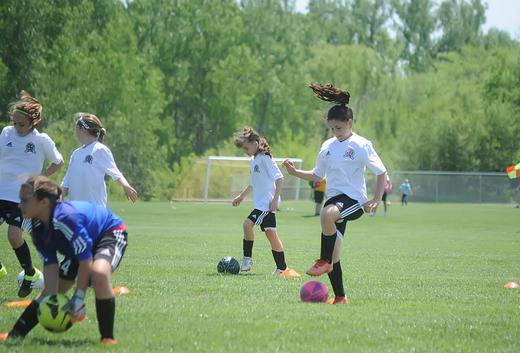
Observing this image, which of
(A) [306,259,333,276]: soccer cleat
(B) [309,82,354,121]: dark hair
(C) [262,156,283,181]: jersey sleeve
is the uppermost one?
(B) [309,82,354,121]: dark hair

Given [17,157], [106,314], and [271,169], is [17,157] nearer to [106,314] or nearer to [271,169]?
[106,314]

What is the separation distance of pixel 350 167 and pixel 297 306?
163 cm

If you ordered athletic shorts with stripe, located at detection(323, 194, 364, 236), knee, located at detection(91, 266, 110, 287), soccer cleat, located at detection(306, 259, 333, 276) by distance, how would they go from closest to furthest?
knee, located at detection(91, 266, 110, 287) → soccer cleat, located at detection(306, 259, 333, 276) → athletic shorts with stripe, located at detection(323, 194, 364, 236)

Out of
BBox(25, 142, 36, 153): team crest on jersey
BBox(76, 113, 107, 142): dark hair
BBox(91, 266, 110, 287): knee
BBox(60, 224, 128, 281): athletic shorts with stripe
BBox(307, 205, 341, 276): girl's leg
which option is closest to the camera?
BBox(91, 266, 110, 287): knee

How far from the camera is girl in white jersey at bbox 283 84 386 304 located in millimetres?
9727

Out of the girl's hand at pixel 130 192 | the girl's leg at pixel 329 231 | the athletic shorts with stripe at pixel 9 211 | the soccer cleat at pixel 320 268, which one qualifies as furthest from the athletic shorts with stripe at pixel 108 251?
the athletic shorts with stripe at pixel 9 211

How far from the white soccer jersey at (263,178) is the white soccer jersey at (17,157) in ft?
13.3

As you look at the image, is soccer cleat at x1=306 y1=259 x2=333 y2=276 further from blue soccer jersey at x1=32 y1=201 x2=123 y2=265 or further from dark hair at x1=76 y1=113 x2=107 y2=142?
dark hair at x1=76 y1=113 x2=107 y2=142

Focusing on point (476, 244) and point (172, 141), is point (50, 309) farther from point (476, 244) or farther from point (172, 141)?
point (172, 141)

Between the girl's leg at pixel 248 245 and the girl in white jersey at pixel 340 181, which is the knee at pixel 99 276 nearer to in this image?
the girl in white jersey at pixel 340 181

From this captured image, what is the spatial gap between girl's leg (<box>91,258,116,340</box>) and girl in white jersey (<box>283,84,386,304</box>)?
3122 mm

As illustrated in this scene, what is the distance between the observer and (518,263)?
16.5m

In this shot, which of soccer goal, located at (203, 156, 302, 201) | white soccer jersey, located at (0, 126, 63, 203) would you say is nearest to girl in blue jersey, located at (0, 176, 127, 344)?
white soccer jersey, located at (0, 126, 63, 203)

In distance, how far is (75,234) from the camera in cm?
703
